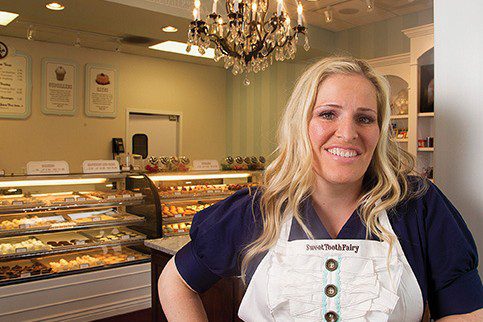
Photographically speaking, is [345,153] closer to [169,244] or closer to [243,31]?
[169,244]

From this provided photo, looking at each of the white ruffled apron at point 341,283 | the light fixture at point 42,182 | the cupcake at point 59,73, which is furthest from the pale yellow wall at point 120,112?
the white ruffled apron at point 341,283

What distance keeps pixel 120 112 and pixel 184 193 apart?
144 inches

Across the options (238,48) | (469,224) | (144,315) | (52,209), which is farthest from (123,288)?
(469,224)

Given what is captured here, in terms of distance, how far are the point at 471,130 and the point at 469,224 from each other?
258 millimetres

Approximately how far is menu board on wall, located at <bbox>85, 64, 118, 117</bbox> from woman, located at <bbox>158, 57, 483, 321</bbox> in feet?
21.3

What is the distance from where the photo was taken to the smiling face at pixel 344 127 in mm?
1182

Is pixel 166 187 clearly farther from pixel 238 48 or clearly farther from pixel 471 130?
pixel 471 130

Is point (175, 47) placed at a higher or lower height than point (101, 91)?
higher

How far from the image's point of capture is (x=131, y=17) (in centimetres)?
501

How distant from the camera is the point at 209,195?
4.74 meters

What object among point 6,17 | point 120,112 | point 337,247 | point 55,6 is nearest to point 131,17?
point 55,6

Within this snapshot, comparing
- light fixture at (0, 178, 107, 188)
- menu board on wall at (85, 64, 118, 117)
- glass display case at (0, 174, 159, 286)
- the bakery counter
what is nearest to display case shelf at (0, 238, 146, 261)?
glass display case at (0, 174, 159, 286)

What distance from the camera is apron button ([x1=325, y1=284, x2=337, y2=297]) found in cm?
115

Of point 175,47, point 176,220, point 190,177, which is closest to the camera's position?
point 176,220
